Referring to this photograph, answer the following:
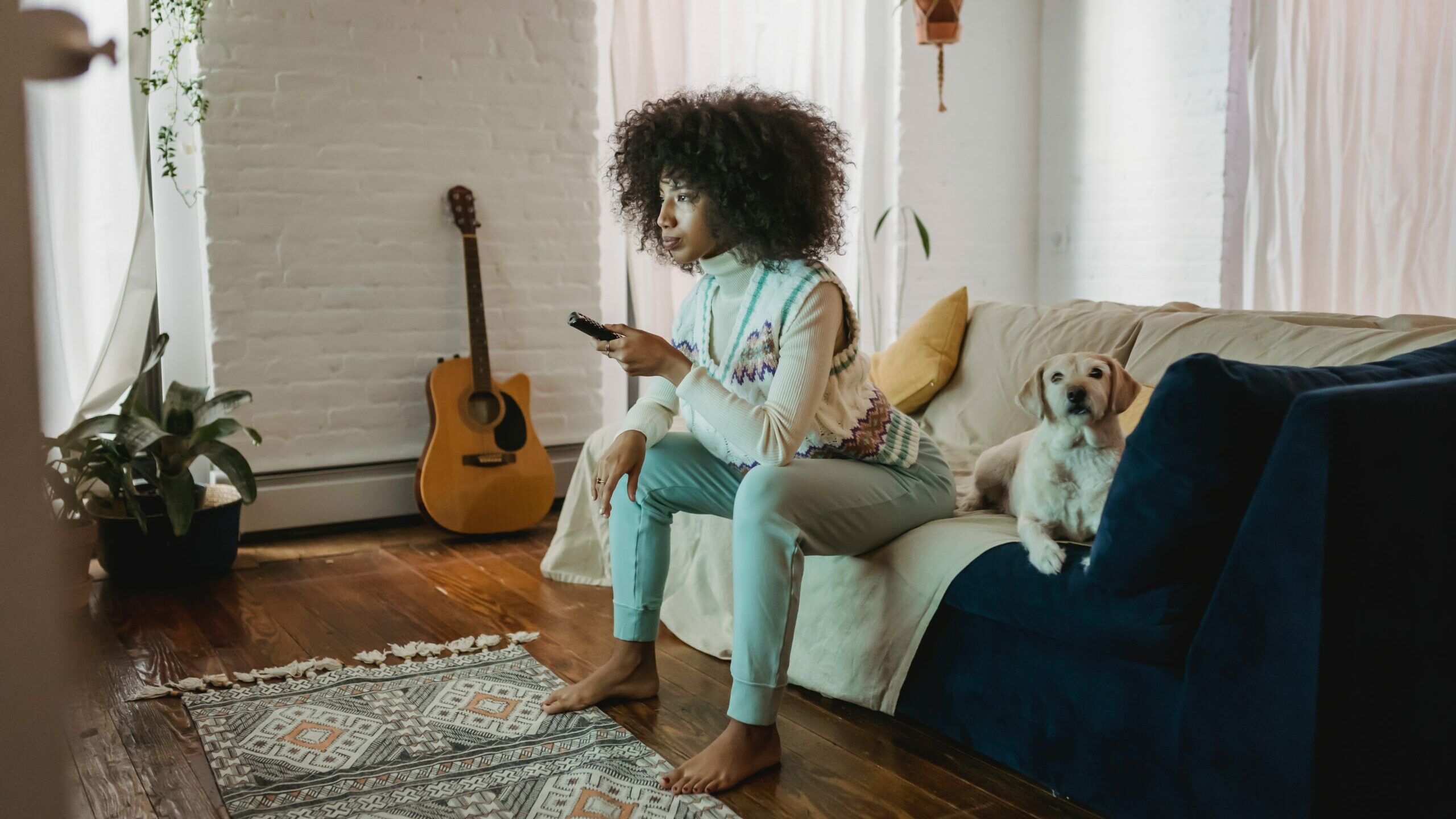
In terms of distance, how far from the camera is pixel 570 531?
305 centimetres

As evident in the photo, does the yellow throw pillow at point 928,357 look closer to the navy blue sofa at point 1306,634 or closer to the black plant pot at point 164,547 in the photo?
the navy blue sofa at point 1306,634

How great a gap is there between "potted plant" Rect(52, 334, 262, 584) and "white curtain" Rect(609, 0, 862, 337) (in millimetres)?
1467

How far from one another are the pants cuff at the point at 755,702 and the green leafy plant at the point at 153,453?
1734 mm

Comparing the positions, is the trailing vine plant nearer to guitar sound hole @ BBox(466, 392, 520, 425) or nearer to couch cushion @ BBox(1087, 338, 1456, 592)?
guitar sound hole @ BBox(466, 392, 520, 425)

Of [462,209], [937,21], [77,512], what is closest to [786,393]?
[77,512]

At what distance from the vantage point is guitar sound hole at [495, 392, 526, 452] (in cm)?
359

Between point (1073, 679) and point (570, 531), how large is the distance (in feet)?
5.49

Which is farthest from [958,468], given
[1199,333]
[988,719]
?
[988,719]

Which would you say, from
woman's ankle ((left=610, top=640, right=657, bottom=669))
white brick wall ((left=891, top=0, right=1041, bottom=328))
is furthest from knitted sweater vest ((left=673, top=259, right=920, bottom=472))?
white brick wall ((left=891, top=0, right=1041, bottom=328))

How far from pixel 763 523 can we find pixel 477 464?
A: 6.34 feet

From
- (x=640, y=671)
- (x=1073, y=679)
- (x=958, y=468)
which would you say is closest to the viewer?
(x=1073, y=679)

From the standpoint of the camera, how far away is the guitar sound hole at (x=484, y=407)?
3598 mm

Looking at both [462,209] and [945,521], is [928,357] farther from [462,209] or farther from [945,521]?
[462,209]

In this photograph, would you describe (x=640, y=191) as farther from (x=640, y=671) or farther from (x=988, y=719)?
(x=988, y=719)
